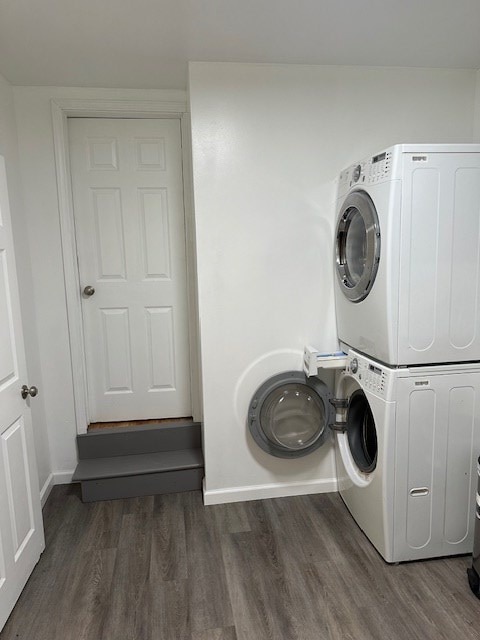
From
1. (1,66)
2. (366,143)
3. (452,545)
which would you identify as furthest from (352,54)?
(452,545)

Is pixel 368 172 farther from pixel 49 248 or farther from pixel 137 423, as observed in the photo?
pixel 137 423

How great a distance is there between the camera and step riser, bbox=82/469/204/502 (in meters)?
2.68

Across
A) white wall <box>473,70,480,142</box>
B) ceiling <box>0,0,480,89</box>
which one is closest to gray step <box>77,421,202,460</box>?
ceiling <box>0,0,480,89</box>

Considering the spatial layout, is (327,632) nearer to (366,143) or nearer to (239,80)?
(366,143)

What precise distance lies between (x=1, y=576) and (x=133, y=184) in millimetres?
2230

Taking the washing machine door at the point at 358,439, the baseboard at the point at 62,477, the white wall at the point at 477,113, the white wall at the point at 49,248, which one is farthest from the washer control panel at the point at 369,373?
the baseboard at the point at 62,477

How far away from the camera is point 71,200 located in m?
2.77

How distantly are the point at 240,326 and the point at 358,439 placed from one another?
35.6 inches

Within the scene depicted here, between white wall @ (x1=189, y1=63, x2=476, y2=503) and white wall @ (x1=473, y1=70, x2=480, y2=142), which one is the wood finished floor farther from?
white wall @ (x1=473, y1=70, x2=480, y2=142)

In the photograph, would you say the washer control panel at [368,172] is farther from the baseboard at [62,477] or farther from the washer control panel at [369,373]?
the baseboard at [62,477]

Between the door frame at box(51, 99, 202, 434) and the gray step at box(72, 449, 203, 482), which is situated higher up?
the door frame at box(51, 99, 202, 434)

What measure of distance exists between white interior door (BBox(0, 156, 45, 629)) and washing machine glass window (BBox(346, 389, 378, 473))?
1.63 metres

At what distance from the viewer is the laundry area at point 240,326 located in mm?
1875

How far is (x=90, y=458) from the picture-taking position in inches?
114
